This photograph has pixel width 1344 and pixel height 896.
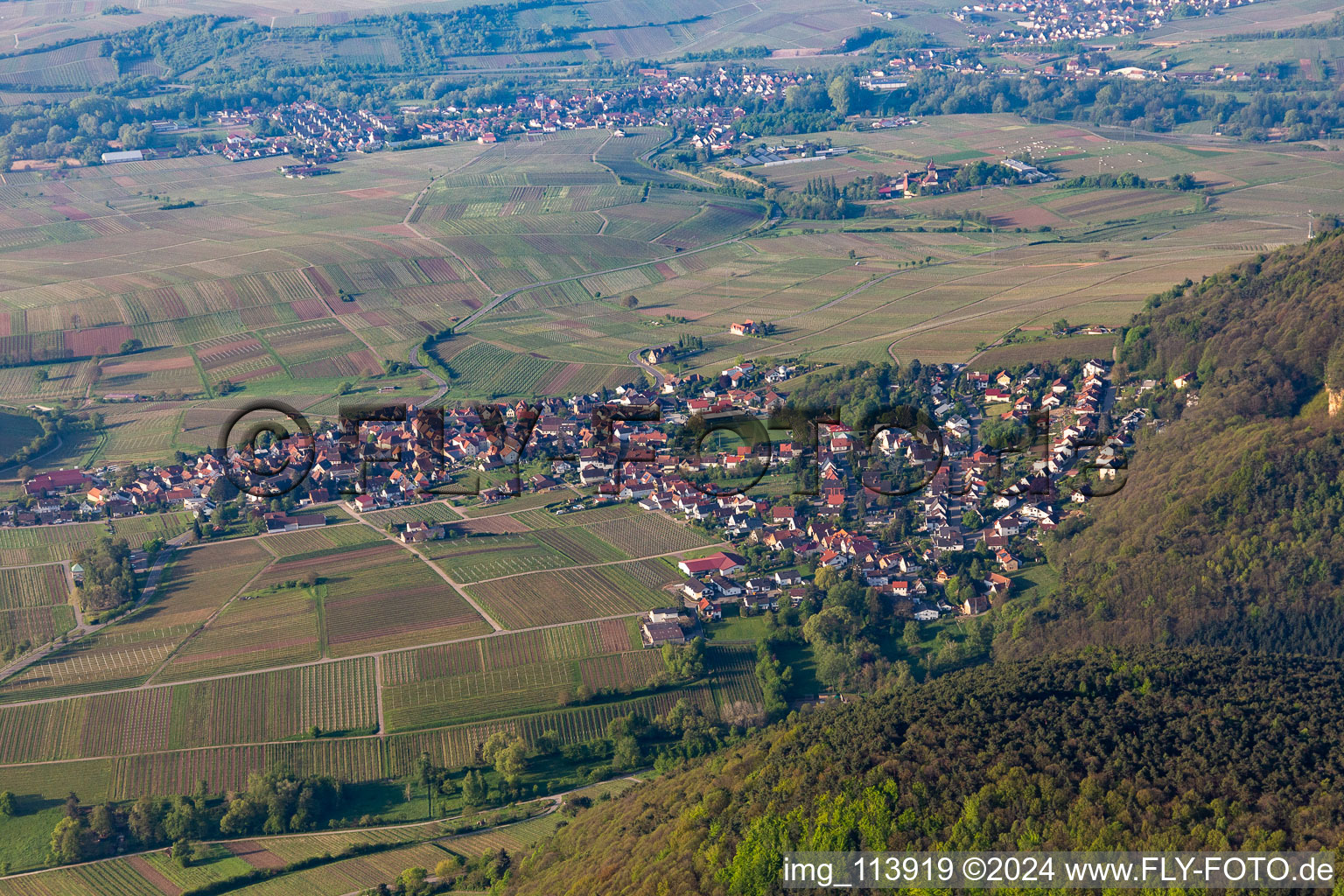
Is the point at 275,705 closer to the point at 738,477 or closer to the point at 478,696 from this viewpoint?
the point at 478,696

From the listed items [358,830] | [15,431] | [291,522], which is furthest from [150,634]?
[15,431]

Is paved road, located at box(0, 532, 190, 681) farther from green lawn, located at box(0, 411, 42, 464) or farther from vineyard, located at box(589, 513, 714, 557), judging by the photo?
green lawn, located at box(0, 411, 42, 464)

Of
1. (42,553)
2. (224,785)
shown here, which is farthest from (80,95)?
(224,785)

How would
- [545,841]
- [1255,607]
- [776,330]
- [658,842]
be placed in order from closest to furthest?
1. [658,842]
2. [545,841]
3. [1255,607]
4. [776,330]

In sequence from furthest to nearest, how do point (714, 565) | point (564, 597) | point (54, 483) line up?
point (54, 483) → point (714, 565) → point (564, 597)

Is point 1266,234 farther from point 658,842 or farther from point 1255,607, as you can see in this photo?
point 658,842

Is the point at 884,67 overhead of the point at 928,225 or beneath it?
overhead

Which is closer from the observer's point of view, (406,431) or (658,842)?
(658,842)
